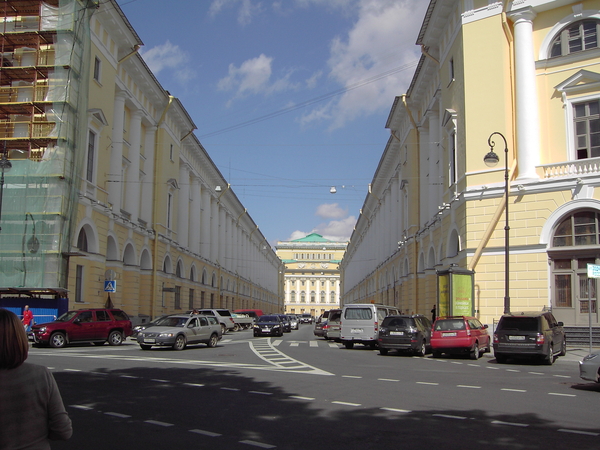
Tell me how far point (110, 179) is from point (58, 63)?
7.97 meters

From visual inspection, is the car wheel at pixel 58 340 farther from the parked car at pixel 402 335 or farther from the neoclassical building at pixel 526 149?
the neoclassical building at pixel 526 149

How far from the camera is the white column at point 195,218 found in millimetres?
56125

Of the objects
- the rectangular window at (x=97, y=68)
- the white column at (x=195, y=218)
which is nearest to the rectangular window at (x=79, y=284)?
the rectangular window at (x=97, y=68)

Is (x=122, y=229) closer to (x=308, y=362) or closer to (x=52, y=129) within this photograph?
(x=52, y=129)

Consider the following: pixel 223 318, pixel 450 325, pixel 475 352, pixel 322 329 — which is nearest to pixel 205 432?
pixel 450 325

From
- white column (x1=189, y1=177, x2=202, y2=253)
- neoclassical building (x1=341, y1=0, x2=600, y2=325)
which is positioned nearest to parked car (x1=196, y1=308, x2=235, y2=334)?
white column (x1=189, y1=177, x2=202, y2=253)

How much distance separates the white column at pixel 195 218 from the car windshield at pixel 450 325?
37.1m

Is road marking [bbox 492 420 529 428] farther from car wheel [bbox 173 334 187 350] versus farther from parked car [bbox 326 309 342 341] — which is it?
parked car [bbox 326 309 342 341]

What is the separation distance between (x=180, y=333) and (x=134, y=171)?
62.0 ft

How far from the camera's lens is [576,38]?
27.1 meters

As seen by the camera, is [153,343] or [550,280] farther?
[550,280]

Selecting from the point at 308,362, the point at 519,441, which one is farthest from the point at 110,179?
the point at 519,441

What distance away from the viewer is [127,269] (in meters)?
38.7

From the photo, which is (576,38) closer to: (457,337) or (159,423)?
(457,337)
